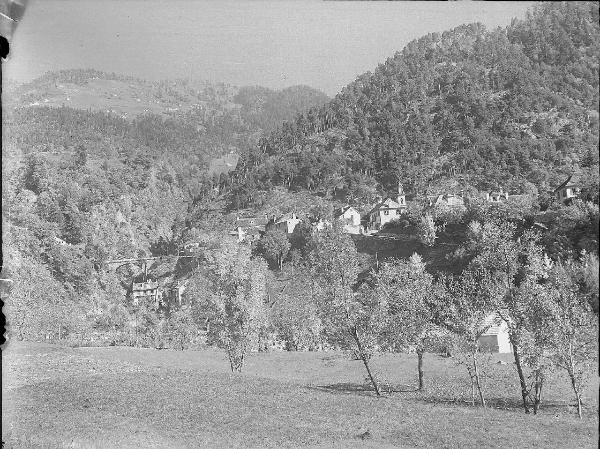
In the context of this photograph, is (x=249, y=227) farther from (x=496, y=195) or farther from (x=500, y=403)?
(x=500, y=403)

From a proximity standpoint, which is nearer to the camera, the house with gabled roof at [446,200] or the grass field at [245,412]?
the grass field at [245,412]

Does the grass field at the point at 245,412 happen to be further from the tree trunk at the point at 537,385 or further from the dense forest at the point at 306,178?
the dense forest at the point at 306,178

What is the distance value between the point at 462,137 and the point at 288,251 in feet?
164

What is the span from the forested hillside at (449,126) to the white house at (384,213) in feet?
43.6

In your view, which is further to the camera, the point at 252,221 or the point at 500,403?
the point at 252,221

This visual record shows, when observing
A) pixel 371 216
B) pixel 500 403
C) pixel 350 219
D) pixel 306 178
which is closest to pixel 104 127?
pixel 306 178

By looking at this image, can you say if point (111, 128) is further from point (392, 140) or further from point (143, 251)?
point (392, 140)

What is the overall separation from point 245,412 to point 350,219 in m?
62.9

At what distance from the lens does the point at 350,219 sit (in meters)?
76.9

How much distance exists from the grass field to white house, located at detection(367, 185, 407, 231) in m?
52.0

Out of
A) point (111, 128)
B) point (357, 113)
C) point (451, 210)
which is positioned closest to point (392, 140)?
point (357, 113)

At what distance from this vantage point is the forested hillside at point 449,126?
89500mm

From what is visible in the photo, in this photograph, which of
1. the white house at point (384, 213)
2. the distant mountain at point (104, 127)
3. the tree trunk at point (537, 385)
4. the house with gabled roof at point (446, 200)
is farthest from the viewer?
the distant mountain at point (104, 127)

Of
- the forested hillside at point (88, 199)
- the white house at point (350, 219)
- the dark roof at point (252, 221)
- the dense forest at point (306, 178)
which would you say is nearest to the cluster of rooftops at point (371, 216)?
the white house at point (350, 219)
